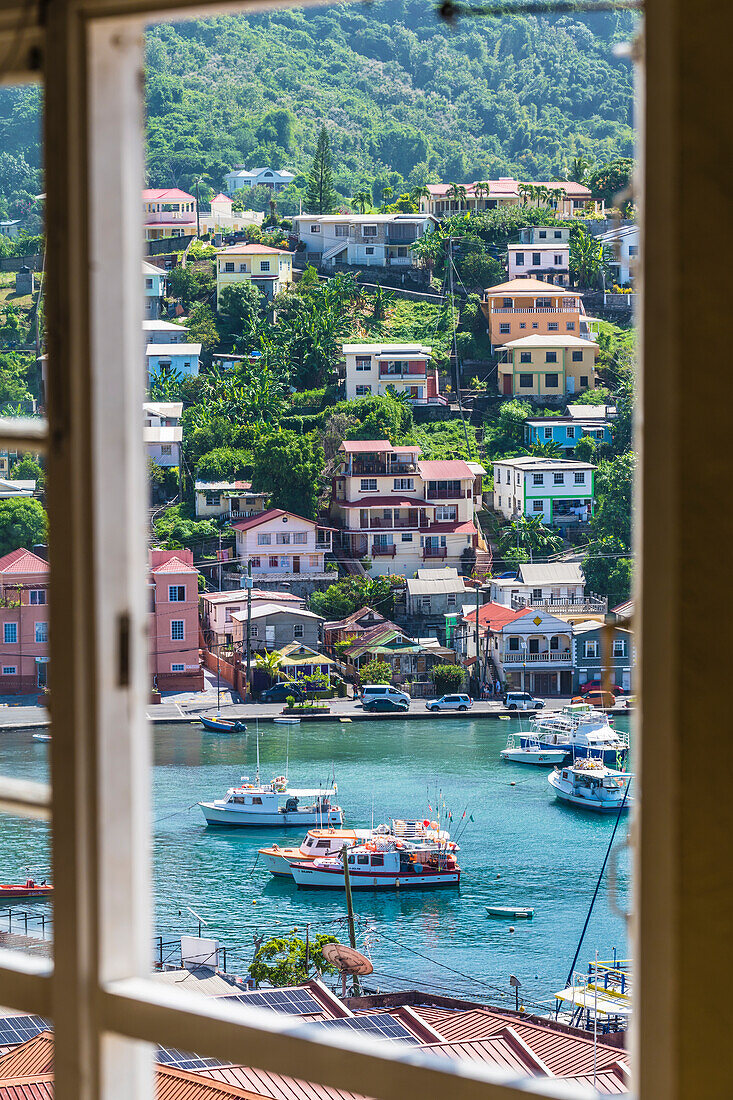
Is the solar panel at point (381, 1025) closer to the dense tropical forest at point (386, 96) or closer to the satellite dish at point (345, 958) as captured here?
the satellite dish at point (345, 958)

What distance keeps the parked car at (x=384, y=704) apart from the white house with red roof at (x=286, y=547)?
1.31 meters

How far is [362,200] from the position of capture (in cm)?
997

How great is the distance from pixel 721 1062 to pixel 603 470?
9062mm

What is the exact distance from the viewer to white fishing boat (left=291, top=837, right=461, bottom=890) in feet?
28.9

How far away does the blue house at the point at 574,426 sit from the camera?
897 centimetres

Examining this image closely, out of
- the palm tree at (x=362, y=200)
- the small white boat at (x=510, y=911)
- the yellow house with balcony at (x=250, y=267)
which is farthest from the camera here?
the palm tree at (x=362, y=200)

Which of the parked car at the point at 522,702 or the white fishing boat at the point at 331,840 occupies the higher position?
the parked car at the point at 522,702

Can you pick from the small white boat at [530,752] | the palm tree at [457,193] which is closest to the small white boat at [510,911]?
A: the small white boat at [530,752]

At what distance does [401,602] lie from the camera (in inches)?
379

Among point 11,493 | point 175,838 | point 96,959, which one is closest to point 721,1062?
point 96,959

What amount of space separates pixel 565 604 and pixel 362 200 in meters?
4.22

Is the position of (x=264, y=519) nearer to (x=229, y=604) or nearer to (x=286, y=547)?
(x=286, y=547)

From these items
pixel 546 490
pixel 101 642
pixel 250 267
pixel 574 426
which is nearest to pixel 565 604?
pixel 546 490

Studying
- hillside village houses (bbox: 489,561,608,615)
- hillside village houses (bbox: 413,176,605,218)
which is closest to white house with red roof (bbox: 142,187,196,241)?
hillside village houses (bbox: 413,176,605,218)
